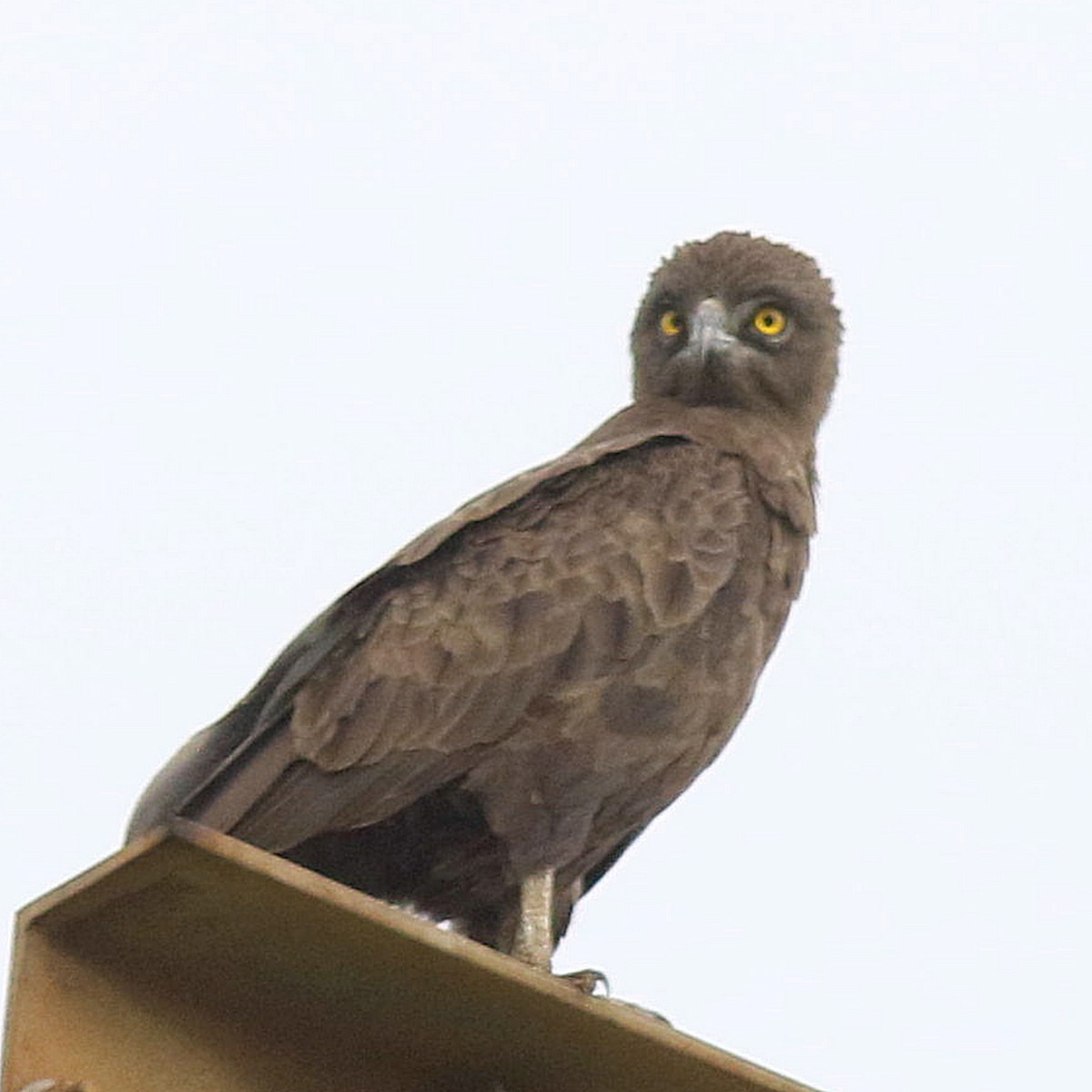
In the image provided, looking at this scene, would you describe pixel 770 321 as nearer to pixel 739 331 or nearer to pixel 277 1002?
pixel 739 331

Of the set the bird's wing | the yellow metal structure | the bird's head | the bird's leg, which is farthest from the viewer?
the bird's head

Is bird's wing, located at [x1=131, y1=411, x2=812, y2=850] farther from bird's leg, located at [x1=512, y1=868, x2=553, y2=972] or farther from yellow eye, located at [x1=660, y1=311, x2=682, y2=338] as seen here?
yellow eye, located at [x1=660, y1=311, x2=682, y2=338]

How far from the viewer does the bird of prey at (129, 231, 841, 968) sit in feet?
22.9

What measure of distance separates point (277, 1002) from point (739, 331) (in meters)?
4.78

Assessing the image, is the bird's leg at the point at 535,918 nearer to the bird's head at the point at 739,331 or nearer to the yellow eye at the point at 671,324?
the bird's head at the point at 739,331

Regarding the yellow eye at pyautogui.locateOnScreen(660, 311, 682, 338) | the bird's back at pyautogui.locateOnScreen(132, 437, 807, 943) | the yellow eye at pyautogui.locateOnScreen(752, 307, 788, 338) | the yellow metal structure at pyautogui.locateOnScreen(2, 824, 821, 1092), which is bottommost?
the yellow metal structure at pyautogui.locateOnScreen(2, 824, 821, 1092)

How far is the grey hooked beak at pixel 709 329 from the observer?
28.3 ft

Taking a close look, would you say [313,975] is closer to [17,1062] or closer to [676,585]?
[17,1062]

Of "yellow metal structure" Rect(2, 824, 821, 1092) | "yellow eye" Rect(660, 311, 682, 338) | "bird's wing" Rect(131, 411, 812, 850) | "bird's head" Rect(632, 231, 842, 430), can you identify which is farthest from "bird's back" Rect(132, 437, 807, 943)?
"yellow metal structure" Rect(2, 824, 821, 1092)

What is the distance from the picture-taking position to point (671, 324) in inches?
355

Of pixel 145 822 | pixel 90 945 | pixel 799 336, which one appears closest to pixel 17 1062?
pixel 90 945

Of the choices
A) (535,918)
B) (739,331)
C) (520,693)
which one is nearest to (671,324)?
(739,331)

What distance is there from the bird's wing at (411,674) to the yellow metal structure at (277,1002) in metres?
1.98

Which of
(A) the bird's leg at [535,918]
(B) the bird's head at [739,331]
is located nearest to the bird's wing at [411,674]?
(A) the bird's leg at [535,918]
